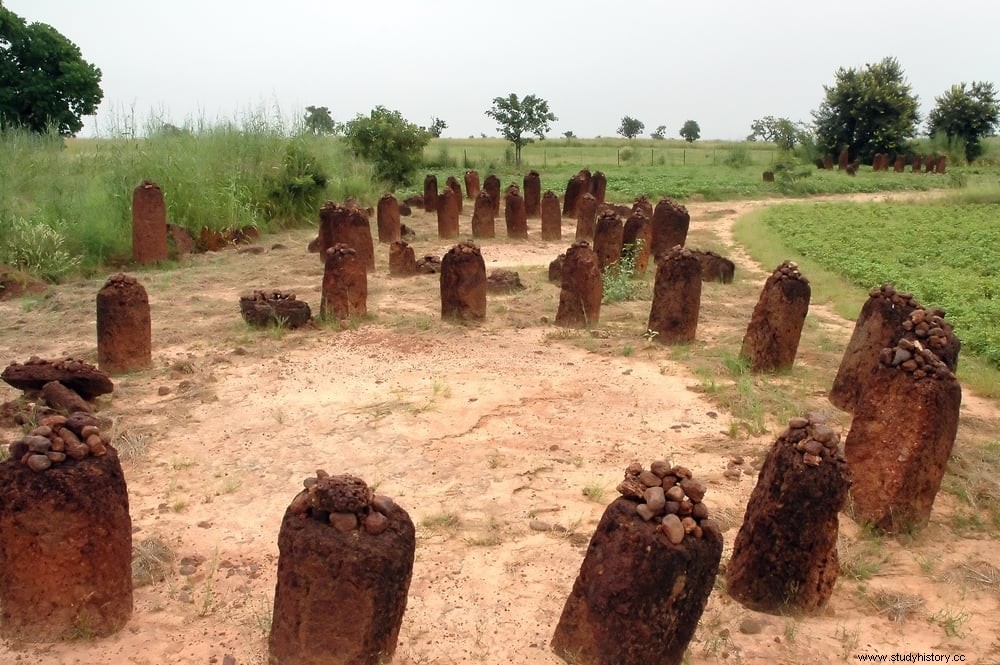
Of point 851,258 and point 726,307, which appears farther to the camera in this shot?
point 851,258

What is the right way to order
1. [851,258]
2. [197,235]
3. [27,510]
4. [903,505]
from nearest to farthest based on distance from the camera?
[27,510] → [903,505] → [851,258] → [197,235]

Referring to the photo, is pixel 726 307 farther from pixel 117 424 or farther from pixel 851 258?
pixel 117 424

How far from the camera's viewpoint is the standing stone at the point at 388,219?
44.7 feet

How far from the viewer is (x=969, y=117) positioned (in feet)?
127

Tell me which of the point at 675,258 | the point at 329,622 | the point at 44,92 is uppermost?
the point at 44,92

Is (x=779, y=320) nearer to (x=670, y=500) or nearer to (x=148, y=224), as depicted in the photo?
(x=670, y=500)

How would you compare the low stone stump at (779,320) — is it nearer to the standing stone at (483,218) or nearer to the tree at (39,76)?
the standing stone at (483,218)

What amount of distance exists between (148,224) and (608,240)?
6246 mm

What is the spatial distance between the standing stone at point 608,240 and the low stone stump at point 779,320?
13.8ft

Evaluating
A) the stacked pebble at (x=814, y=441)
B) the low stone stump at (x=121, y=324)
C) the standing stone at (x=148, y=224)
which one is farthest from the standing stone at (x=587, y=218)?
the stacked pebble at (x=814, y=441)

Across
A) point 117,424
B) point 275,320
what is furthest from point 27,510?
point 275,320

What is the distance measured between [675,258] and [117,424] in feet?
16.1

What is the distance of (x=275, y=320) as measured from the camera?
8203mm

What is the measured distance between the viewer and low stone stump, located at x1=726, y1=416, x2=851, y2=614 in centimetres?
360
